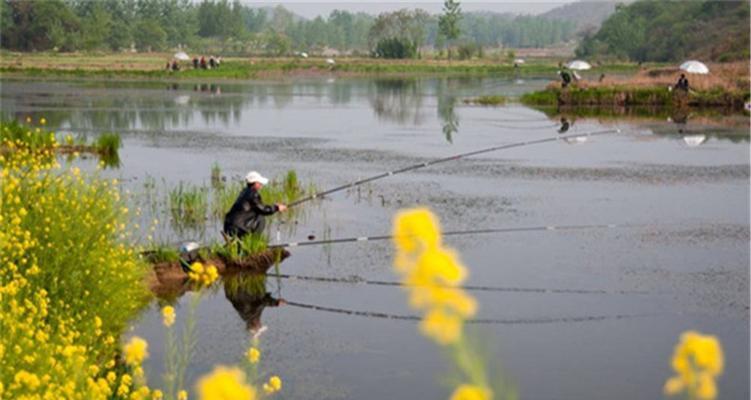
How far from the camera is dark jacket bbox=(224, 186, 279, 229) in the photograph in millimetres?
12680

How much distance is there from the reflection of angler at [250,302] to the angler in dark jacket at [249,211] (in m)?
0.67

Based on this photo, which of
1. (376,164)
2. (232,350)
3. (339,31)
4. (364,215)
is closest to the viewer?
(232,350)

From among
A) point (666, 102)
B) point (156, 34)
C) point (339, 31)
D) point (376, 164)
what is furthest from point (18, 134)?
point (339, 31)

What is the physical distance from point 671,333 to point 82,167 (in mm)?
12957

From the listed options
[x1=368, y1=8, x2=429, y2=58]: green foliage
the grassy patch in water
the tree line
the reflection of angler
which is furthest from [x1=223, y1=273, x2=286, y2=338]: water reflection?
[x1=368, y1=8, x2=429, y2=58]: green foliage

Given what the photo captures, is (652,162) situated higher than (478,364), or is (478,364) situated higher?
(478,364)

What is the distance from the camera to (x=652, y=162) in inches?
944

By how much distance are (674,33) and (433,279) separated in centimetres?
9250

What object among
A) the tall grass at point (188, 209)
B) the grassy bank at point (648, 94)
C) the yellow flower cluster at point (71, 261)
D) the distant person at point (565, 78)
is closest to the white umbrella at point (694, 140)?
the grassy bank at point (648, 94)

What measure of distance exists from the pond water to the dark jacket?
0.79m

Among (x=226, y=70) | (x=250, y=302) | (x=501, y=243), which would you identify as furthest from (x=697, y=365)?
(x=226, y=70)

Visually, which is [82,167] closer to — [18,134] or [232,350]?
[18,134]

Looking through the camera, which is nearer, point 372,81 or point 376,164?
point 376,164

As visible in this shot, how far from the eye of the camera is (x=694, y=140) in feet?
94.5
